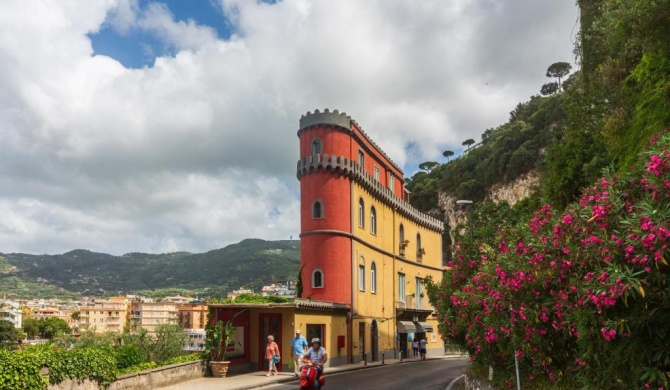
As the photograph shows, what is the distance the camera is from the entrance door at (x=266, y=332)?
95.0 feet

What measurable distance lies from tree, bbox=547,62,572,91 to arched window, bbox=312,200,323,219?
9040cm

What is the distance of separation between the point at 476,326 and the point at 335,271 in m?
20.6

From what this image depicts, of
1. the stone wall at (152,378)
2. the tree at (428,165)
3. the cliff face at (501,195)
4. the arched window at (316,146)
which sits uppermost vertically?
the tree at (428,165)

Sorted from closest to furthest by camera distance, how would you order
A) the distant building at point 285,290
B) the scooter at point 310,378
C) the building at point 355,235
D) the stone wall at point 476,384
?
the scooter at point 310,378
the stone wall at point 476,384
the building at point 355,235
the distant building at point 285,290

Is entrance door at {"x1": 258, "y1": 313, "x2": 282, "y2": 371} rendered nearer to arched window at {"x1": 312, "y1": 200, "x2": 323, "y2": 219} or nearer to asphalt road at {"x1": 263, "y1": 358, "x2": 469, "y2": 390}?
asphalt road at {"x1": 263, "y1": 358, "x2": 469, "y2": 390}

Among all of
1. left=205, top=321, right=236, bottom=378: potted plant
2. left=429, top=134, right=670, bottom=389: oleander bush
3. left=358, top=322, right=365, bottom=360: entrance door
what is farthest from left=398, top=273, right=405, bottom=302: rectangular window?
left=429, top=134, right=670, bottom=389: oleander bush

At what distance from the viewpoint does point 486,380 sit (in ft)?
53.2

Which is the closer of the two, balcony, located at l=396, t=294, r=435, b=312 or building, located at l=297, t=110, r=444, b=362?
building, located at l=297, t=110, r=444, b=362

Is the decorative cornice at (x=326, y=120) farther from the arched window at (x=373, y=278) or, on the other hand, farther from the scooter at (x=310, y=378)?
the scooter at (x=310, y=378)

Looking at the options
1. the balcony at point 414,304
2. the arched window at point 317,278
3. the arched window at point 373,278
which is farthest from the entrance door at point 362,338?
the balcony at point 414,304

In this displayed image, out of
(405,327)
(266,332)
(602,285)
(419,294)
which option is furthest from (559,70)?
(602,285)

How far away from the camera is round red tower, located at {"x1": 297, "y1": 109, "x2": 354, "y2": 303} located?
1380 inches

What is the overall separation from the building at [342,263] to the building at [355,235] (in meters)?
0.06

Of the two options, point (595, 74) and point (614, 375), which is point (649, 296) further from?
point (595, 74)
